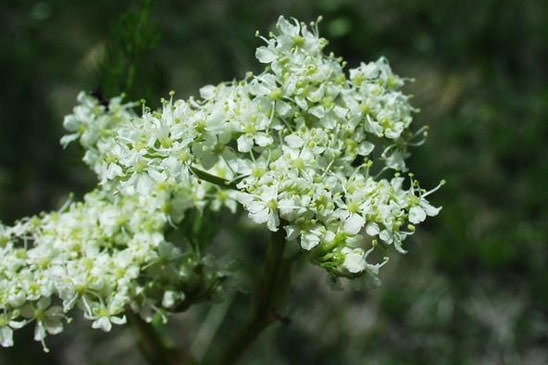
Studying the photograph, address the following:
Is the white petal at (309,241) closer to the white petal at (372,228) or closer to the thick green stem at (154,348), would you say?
the white petal at (372,228)

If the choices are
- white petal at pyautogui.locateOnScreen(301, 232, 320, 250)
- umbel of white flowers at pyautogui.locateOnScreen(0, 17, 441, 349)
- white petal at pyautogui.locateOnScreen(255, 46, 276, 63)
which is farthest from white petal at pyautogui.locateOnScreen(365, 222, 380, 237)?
white petal at pyautogui.locateOnScreen(255, 46, 276, 63)

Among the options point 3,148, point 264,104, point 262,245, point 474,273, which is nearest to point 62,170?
point 3,148

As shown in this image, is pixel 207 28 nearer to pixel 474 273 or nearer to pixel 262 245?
pixel 262 245

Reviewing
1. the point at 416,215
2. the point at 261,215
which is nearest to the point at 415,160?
the point at 416,215

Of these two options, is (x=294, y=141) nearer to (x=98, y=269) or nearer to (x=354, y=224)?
(x=354, y=224)

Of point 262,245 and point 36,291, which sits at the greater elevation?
point 262,245

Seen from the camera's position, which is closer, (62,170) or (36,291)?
(36,291)

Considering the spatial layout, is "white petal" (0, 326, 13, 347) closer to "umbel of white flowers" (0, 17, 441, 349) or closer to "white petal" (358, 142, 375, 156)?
"umbel of white flowers" (0, 17, 441, 349)
